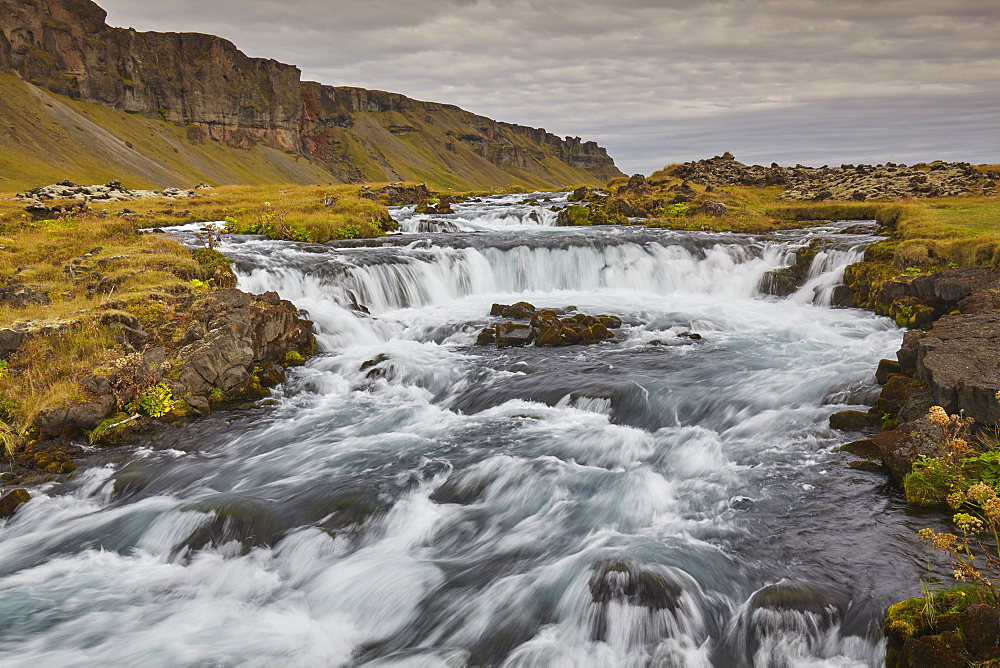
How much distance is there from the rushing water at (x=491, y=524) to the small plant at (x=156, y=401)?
0.74 metres

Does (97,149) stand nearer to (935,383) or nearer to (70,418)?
(70,418)

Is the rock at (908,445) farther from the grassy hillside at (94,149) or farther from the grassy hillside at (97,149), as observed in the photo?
the grassy hillside at (94,149)

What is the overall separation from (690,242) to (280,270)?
63.1ft

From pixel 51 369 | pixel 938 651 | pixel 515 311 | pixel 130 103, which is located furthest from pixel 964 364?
pixel 130 103

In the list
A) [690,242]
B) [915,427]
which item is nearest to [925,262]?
[690,242]

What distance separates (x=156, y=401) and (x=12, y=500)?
351 centimetres

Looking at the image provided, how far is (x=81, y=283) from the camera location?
1831 cm

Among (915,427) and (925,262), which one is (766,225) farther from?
(915,427)

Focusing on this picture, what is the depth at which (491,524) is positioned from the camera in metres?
9.70

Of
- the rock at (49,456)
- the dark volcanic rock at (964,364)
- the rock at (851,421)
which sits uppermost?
the dark volcanic rock at (964,364)

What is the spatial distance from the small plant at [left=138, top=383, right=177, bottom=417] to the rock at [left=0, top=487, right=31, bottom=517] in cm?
299

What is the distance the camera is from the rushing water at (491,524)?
7.12 m

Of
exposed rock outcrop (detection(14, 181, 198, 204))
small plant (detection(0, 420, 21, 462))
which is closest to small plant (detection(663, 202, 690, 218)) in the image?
small plant (detection(0, 420, 21, 462))

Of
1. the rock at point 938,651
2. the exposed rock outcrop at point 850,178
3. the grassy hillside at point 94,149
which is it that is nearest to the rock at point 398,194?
the exposed rock outcrop at point 850,178
